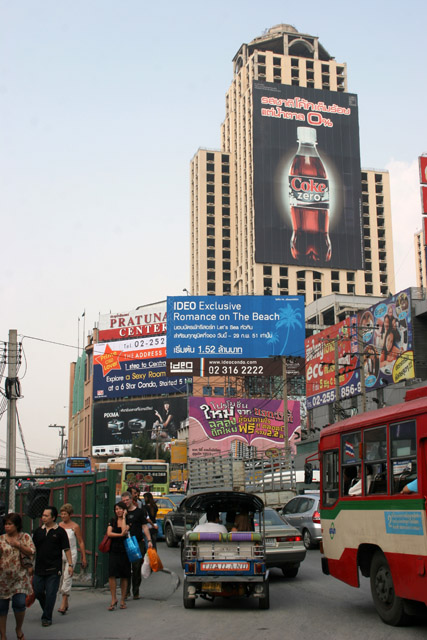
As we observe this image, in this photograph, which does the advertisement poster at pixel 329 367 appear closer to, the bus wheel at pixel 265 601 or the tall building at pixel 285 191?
the bus wheel at pixel 265 601

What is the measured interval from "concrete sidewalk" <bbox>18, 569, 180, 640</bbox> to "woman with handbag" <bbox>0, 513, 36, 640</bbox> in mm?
1225

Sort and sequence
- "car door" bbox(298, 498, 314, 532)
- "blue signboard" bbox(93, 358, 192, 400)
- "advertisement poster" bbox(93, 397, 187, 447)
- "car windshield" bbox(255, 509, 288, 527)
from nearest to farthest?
"car windshield" bbox(255, 509, 288, 527) < "car door" bbox(298, 498, 314, 532) < "blue signboard" bbox(93, 358, 192, 400) < "advertisement poster" bbox(93, 397, 187, 447)

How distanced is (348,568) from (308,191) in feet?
390

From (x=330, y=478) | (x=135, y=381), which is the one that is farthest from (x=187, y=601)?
(x=135, y=381)

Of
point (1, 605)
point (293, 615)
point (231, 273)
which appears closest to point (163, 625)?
point (293, 615)

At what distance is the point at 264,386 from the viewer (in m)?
77.1

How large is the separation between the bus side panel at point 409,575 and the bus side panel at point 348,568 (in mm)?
1026

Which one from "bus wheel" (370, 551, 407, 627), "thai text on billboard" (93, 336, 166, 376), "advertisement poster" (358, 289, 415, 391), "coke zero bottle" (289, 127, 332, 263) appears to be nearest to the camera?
"bus wheel" (370, 551, 407, 627)

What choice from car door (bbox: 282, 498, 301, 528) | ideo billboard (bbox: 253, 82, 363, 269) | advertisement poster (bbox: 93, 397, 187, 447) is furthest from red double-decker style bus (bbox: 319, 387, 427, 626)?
ideo billboard (bbox: 253, 82, 363, 269)

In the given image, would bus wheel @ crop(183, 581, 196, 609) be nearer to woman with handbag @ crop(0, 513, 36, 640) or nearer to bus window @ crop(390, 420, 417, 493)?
woman with handbag @ crop(0, 513, 36, 640)

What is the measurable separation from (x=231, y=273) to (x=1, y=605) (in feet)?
447

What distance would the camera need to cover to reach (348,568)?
10883 millimetres

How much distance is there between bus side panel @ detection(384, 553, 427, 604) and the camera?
8.85m

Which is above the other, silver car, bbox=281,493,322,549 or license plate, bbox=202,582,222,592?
silver car, bbox=281,493,322,549
